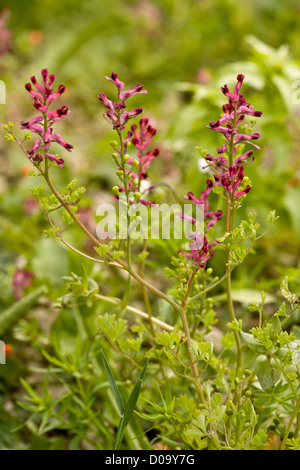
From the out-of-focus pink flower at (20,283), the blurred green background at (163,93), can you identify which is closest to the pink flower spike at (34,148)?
the blurred green background at (163,93)

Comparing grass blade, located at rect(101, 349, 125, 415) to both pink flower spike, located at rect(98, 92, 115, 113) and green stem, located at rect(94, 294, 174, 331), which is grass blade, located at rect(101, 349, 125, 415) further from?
pink flower spike, located at rect(98, 92, 115, 113)

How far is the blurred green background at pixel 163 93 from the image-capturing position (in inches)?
66.9

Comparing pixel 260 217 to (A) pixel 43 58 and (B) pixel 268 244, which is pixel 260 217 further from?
(A) pixel 43 58

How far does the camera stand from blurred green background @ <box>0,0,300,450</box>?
1698 mm

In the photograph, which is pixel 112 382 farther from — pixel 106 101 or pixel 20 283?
pixel 20 283

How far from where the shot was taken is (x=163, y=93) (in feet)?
9.23

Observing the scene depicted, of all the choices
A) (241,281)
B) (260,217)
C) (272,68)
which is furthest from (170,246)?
(272,68)

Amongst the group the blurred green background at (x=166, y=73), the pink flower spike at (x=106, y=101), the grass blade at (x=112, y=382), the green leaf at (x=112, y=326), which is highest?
the blurred green background at (x=166, y=73)

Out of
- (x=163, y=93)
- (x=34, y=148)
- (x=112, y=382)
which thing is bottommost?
(x=112, y=382)

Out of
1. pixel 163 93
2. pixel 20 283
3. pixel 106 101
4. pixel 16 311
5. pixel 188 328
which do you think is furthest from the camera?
pixel 163 93

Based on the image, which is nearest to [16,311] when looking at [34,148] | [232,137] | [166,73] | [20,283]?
[20,283]

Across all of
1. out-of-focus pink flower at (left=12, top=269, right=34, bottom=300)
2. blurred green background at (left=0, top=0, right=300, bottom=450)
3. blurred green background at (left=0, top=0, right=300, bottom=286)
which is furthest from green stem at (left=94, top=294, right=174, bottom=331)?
blurred green background at (left=0, top=0, right=300, bottom=286)

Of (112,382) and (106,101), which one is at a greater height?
(106,101)

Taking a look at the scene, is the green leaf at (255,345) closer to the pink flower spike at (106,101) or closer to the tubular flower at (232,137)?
the tubular flower at (232,137)
